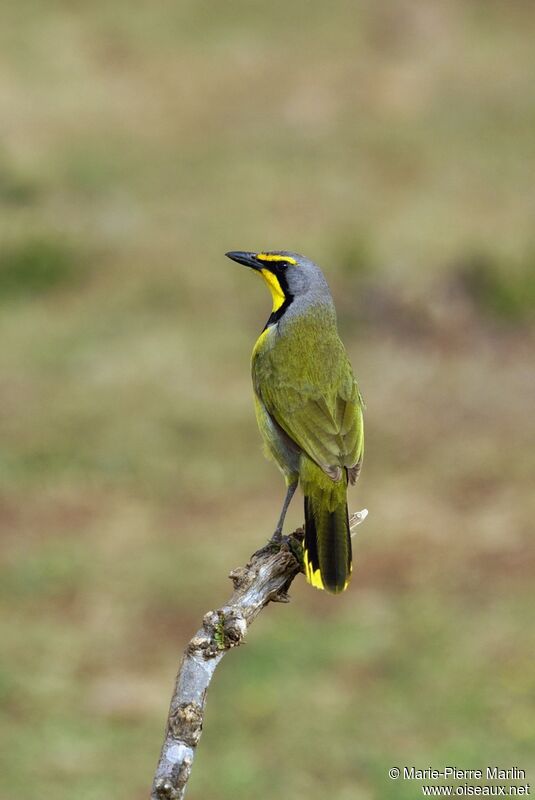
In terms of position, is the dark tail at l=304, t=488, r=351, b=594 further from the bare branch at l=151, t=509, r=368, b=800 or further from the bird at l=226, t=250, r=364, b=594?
the bare branch at l=151, t=509, r=368, b=800

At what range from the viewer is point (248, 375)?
24.3m

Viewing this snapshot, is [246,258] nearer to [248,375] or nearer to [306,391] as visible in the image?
[306,391]

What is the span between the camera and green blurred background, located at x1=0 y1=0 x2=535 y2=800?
1542 cm

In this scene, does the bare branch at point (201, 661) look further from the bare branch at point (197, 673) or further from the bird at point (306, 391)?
the bird at point (306, 391)

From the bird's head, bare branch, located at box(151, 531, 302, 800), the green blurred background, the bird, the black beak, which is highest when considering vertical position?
the green blurred background

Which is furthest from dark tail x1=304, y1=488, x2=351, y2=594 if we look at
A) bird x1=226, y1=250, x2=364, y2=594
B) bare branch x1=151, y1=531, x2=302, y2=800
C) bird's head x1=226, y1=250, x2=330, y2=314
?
bird's head x1=226, y1=250, x2=330, y2=314

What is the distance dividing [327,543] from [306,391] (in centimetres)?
106

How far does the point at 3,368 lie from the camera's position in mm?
25484

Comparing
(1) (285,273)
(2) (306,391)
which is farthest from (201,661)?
(1) (285,273)

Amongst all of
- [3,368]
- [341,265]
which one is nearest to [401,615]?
[3,368]

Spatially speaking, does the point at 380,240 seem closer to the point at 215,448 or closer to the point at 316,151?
the point at 316,151

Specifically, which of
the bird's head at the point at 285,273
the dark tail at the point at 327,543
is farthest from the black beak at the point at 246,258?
the dark tail at the point at 327,543

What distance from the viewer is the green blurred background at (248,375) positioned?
15.4 m

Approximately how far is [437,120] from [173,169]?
802 centimetres
